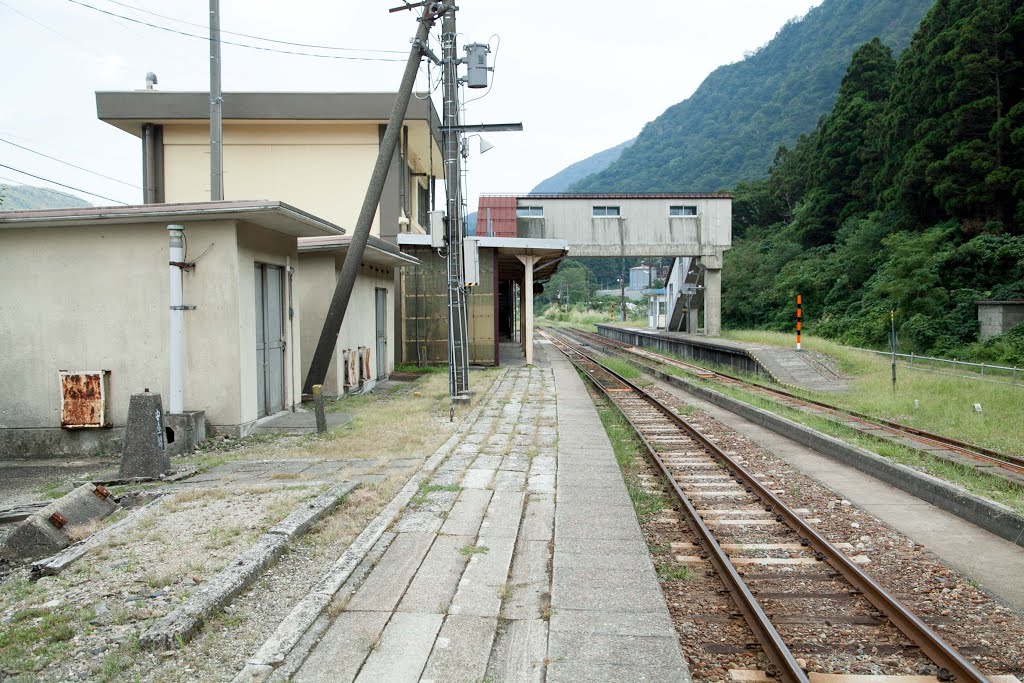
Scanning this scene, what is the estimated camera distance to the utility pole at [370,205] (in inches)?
499

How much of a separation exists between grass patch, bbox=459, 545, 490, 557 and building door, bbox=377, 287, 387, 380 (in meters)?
12.7

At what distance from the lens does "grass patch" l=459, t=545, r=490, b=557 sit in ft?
17.7

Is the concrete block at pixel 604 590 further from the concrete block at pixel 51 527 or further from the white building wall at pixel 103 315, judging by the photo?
the white building wall at pixel 103 315

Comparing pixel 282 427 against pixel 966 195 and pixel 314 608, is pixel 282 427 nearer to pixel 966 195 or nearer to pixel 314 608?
pixel 314 608

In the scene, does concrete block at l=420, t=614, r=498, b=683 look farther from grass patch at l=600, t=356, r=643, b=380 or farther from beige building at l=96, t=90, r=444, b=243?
beige building at l=96, t=90, r=444, b=243

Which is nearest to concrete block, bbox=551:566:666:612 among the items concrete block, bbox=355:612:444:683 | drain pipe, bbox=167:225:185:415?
concrete block, bbox=355:612:444:683

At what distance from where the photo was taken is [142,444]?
7.62 metres

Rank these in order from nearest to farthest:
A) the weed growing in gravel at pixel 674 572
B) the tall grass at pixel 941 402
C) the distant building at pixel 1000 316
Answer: the weed growing in gravel at pixel 674 572, the tall grass at pixel 941 402, the distant building at pixel 1000 316

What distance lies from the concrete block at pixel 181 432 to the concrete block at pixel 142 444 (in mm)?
1533

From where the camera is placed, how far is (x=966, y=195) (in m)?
28.3

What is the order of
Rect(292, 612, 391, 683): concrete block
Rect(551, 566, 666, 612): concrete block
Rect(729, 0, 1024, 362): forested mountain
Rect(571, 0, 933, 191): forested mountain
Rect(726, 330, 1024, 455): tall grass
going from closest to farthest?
Rect(292, 612, 391, 683): concrete block < Rect(551, 566, 666, 612): concrete block < Rect(726, 330, 1024, 455): tall grass < Rect(729, 0, 1024, 362): forested mountain < Rect(571, 0, 933, 191): forested mountain

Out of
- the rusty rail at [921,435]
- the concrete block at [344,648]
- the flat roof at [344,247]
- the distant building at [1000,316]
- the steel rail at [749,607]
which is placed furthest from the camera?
the distant building at [1000,316]

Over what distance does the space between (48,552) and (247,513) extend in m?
1.41

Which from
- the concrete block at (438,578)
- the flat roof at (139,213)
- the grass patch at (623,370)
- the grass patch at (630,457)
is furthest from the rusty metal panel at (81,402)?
the grass patch at (623,370)
